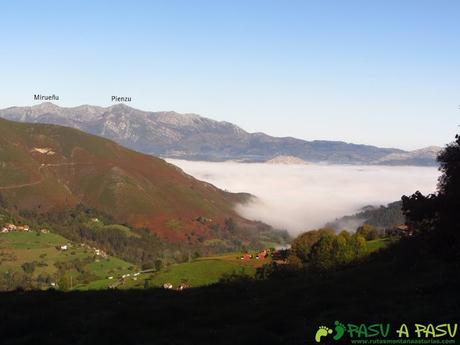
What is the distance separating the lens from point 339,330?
57.3 ft

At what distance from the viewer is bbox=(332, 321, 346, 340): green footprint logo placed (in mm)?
16920

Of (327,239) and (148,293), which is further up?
(148,293)

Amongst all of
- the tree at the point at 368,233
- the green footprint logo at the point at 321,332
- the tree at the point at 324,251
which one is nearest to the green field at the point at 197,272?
the tree at the point at 324,251

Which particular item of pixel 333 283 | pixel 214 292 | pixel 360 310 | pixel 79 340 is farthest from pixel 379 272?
pixel 79 340

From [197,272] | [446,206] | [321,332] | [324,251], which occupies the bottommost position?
[197,272]

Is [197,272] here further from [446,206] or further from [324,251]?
[446,206]

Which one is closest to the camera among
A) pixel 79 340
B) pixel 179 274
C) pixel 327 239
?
pixel 79 340

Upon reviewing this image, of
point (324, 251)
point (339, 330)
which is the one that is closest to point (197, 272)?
point (324, 251)

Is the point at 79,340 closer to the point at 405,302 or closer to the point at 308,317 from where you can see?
the point at 308,317

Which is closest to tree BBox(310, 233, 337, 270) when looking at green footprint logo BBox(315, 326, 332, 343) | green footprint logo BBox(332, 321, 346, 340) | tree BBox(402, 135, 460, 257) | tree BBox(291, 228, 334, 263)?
tree BBox(291, 228, 334, 263)

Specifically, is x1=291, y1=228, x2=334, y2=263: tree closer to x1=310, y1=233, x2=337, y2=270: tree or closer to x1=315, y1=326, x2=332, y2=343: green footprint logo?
x1=310, y1=233, x2=337, y2=270: tree

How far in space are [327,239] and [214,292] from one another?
3267 inches

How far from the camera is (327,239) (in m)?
111

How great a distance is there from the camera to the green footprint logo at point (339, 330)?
16920mm
